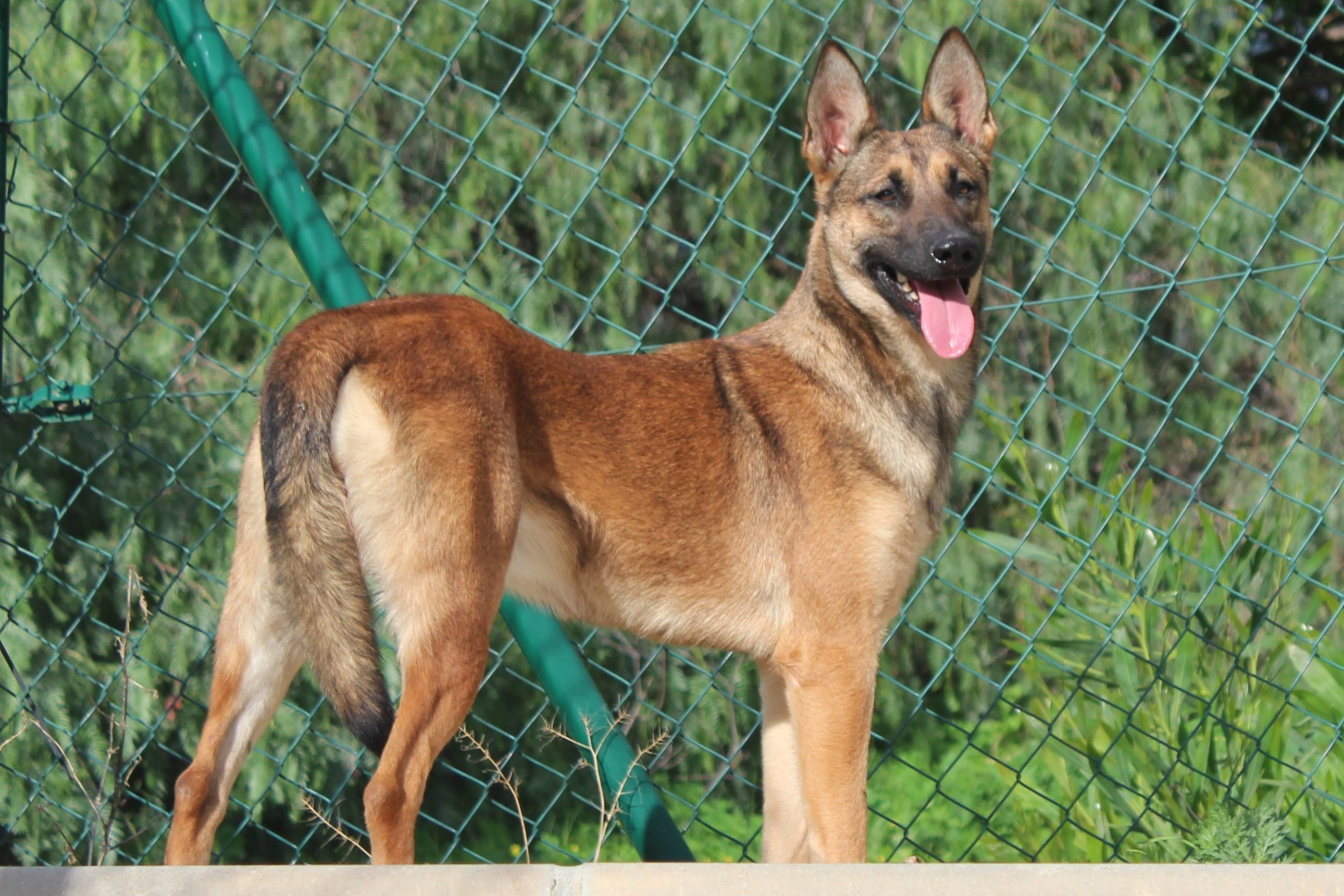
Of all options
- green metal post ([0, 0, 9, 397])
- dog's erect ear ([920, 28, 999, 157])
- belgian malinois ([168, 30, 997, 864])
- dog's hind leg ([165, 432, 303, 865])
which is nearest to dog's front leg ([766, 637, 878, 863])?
belgian malinois ([168, 30, 997, 864])

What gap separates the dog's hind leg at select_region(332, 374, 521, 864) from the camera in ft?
7.94

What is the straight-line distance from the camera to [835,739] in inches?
117

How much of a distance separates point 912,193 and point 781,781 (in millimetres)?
1513

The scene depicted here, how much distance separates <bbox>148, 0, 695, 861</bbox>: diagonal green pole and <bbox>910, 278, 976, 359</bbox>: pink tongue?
113 cm

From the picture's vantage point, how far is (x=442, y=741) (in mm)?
2453

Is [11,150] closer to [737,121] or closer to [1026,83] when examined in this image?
[737,121]

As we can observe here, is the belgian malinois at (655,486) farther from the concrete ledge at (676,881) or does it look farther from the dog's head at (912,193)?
the concrete ledge at (676,881)

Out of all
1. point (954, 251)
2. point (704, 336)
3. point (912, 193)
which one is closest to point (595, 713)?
point (954, 251)

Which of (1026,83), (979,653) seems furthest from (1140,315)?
(979,653)

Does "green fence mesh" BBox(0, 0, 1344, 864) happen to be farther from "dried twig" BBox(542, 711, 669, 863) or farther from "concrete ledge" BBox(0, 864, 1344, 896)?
"concrete ledge" BBox(0, 864, 1344, 896)

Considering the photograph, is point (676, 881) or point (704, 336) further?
point (704, 336)

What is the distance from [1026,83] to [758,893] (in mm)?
3856

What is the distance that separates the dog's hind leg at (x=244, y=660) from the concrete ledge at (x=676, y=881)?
611 mm

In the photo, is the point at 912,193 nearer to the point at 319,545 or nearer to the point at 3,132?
the point at 319,545
